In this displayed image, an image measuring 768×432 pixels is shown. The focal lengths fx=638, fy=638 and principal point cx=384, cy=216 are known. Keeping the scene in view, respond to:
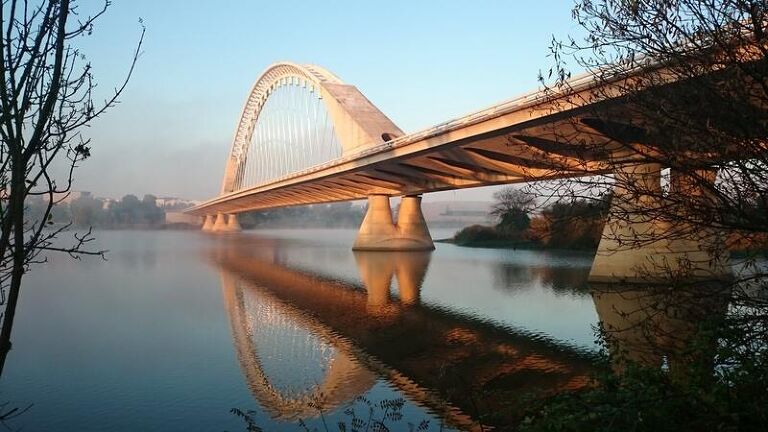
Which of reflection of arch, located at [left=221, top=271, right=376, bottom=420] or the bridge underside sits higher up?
the bridge underside

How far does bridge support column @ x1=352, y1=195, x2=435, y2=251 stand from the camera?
2090 inches

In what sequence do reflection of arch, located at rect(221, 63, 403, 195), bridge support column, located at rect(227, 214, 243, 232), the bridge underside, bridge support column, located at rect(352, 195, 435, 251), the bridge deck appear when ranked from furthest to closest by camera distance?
bridge support column, located at rect(227, 214, 243, 232)
bridge support column, located at rect(352, 195, 435, 251)
reflection of arch, located at rect(221, 63, 403, 195)
the bridge underside
the bridge deck

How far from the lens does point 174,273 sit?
35500mm

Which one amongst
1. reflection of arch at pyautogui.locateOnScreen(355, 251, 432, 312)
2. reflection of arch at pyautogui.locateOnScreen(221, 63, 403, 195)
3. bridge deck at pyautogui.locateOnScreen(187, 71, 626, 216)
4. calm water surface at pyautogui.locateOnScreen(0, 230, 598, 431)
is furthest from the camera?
reflection of arch at pyautogui.locateOnScreen(221, 63, 403, 195)

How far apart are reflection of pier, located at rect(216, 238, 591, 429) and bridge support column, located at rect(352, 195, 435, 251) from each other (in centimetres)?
2549

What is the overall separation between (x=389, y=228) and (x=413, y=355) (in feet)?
129

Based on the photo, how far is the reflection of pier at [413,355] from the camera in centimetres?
1060

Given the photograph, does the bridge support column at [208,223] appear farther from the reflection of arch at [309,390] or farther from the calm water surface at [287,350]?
the reflection of arch at [309,390]

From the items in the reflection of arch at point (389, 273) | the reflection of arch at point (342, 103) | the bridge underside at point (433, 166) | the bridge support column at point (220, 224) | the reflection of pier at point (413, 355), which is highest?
the reflection of arch at point (342, 103)

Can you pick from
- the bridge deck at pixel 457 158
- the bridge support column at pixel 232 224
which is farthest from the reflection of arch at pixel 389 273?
the bridge support column at pixel 232 224

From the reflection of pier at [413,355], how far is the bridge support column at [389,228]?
2549 cm

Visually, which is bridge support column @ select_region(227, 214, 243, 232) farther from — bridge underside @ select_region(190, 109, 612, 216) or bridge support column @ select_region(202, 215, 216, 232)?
bridge underside @ select_region(190, 109, 612, 216)

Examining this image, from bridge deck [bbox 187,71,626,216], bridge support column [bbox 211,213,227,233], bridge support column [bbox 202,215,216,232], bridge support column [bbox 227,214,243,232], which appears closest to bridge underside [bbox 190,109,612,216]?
bridge deck [bbox 187,71,626,216]

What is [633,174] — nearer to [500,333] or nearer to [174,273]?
[500,333]
